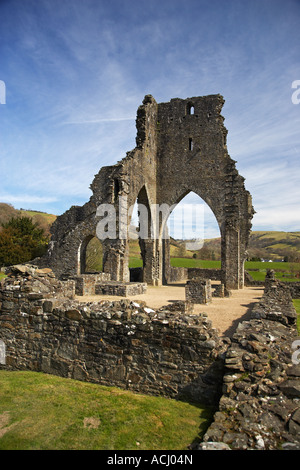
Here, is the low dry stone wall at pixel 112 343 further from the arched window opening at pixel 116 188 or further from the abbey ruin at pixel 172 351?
the arched window opening at pixel 116 188

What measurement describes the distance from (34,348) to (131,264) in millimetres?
32999

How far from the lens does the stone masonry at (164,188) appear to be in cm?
1738

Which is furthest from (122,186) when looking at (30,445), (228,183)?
(30,445)

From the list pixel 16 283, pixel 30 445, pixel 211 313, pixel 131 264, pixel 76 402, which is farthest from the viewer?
pixel 131 264

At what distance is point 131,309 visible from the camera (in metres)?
5.11

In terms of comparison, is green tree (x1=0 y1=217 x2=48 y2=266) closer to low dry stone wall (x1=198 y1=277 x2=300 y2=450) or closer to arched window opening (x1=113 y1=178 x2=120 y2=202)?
arched window opening (x1=113 y1=178 x2=120 y2=202)

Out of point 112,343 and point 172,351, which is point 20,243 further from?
point 172,351

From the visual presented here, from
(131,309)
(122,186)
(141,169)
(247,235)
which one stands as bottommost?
(131,309)

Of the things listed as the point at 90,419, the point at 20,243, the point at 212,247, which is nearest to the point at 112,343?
the point at 90,419

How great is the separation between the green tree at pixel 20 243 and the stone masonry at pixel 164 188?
8010 millimetres

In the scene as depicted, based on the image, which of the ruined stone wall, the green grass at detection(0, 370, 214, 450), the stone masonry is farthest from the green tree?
the green grass at detection(0, 370, 214, 450)

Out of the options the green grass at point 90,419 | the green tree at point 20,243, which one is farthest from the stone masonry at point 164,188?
the green grass at point 90,419
